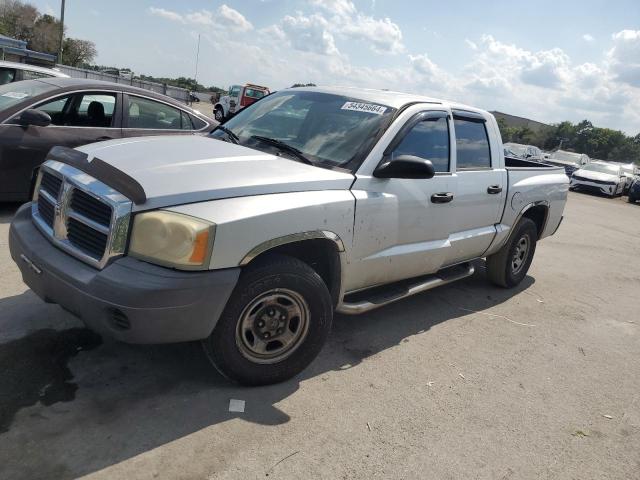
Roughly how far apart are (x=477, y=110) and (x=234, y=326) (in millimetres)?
3321

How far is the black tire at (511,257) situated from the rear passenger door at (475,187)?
64cm

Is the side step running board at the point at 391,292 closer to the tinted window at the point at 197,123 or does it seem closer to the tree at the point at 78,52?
the tinted window at the point at 197,123

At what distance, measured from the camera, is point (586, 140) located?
75000mm

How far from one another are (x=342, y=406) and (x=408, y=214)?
145 centimetres

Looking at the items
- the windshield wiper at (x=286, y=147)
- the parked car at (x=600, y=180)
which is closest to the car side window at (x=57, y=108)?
the windshield wiper at (x=286, y=147)

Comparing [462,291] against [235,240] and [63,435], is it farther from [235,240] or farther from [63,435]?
[63,435]

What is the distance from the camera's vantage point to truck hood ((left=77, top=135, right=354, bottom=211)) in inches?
109

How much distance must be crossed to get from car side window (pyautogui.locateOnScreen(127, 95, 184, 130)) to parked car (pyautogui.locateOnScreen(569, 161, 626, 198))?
63.1 feet

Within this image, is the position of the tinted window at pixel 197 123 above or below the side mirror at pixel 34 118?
above

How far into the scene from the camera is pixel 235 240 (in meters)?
2.74

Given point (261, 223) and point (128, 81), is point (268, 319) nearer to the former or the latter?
point (261, 223)

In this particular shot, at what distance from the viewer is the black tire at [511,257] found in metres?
5.64

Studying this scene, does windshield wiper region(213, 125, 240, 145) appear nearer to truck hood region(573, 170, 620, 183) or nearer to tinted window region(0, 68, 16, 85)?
tinted window region(0, 68, 16, 85)

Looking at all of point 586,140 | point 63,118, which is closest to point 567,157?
point 63,118
